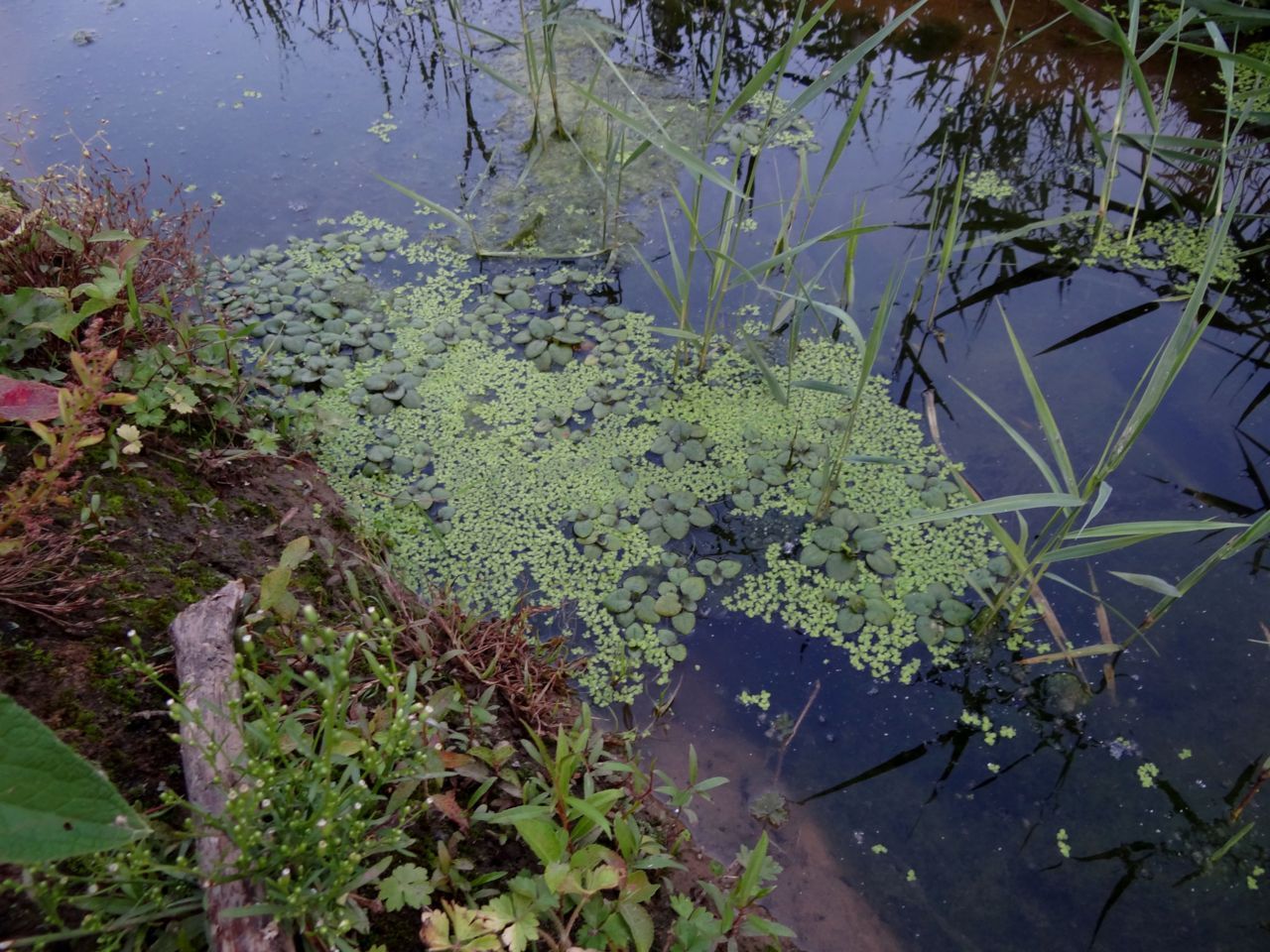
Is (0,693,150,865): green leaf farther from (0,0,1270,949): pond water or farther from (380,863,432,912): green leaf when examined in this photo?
(0,0,1270,949): pond water

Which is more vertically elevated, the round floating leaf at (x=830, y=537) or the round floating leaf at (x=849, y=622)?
the round floating leaf at (x=830, y=537)

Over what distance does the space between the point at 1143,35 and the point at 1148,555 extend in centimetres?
288

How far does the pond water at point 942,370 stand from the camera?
1841 mm

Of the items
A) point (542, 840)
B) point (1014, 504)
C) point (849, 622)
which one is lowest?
point (849, 622)

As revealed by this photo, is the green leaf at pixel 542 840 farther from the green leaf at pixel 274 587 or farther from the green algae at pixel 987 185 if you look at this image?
the green algae at pixel 987 185

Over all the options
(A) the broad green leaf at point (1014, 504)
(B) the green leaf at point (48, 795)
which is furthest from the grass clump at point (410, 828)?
(A) the broad green leaf at point (1014, 504)

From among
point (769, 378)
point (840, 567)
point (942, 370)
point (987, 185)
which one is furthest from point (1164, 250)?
point (840, 567)

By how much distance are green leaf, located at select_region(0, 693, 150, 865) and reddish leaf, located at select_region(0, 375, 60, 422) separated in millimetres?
994

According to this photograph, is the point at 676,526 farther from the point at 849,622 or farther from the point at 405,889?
the point at 405,889

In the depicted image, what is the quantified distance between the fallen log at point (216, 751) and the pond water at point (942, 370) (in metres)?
1.05

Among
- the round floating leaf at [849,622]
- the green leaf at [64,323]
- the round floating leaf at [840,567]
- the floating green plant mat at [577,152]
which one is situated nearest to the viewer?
the green leaf at [64,323]

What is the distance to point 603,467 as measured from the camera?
99.7 inches

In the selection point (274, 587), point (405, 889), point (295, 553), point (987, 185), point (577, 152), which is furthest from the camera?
point (577, 152)

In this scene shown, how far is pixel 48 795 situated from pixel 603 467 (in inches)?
72.8
